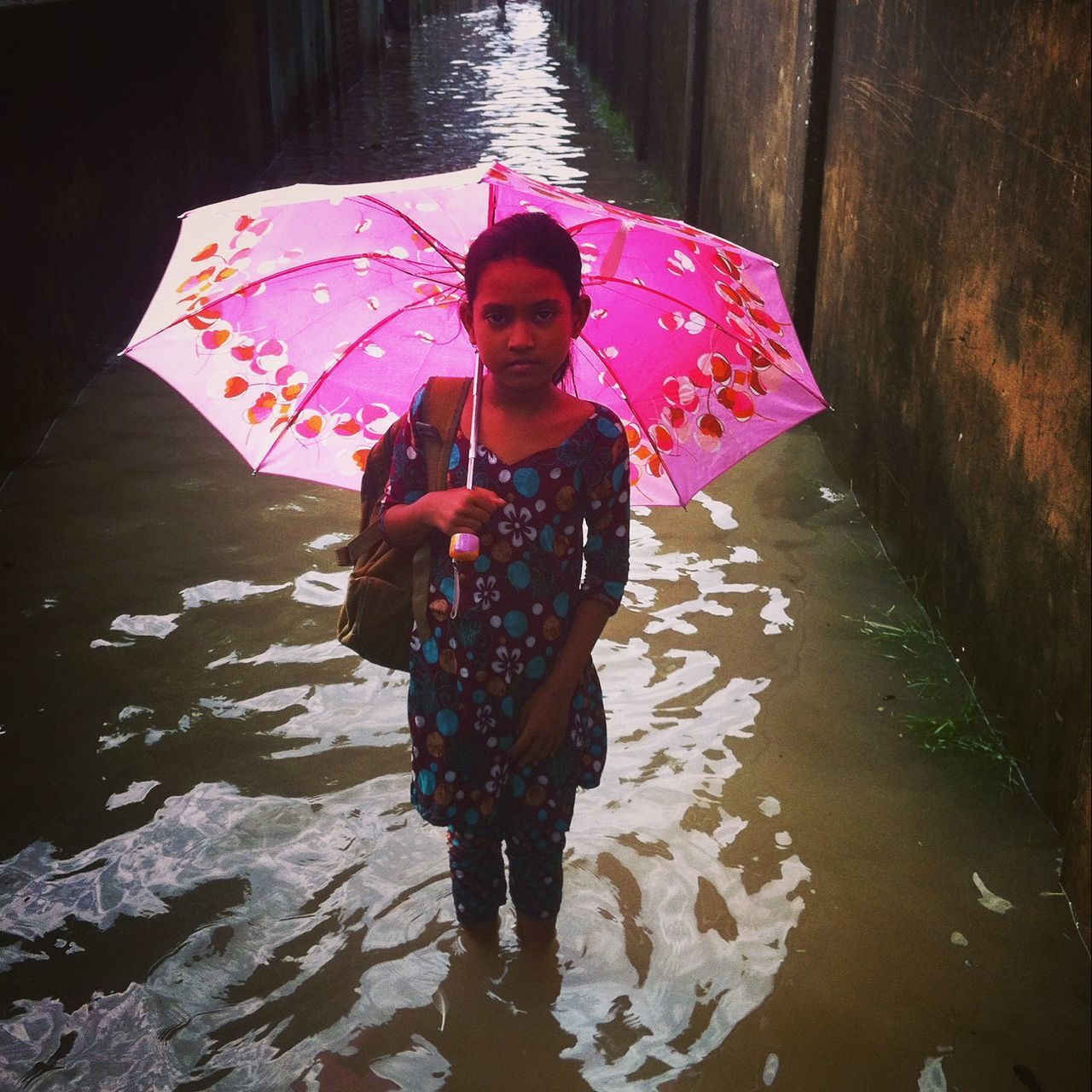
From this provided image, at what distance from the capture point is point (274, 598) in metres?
4.49

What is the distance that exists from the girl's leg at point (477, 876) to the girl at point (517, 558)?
5.0 inches

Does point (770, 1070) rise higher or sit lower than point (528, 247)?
lower

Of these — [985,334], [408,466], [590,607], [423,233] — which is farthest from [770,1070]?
[985,334]

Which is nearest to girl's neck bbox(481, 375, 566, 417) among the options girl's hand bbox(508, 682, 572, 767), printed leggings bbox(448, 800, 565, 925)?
girl's hand bbox(508, 682, 572, 767)

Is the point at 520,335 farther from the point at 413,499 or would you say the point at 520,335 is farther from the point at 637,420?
the point at 637,420

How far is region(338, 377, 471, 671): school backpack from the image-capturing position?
7.80 ft

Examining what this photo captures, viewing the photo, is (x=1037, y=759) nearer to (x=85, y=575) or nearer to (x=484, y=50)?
(x=85, y=575)

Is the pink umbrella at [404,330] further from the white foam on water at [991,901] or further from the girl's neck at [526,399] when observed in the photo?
the white foam on water at [991,901]

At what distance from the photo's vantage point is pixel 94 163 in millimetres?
6430

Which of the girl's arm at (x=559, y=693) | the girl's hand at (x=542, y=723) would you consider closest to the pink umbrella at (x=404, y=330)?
the girl's arm at (x=559, y=693)

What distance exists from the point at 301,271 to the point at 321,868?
148 centimetres

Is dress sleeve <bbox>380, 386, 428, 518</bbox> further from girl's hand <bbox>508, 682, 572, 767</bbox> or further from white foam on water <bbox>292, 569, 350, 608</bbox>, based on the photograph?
white foam on water <bbox>292, 569, 350, 608</bbox>

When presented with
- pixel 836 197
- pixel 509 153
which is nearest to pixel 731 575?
pixel 836 197

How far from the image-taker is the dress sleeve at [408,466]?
239 centimetres
